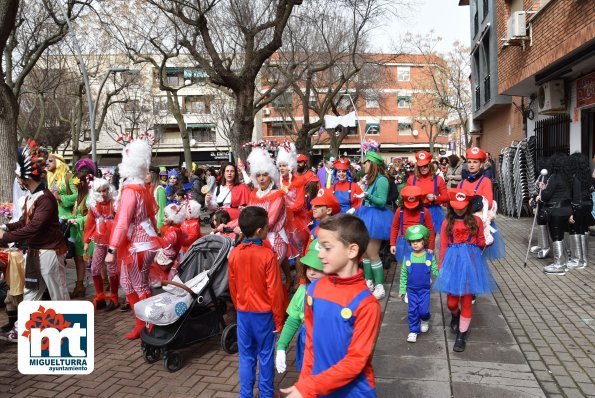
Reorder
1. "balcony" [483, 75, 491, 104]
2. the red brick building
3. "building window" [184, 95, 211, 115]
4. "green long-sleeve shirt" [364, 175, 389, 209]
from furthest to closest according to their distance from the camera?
the red brick building, "building window" [184, 95, 211, 115], "balcony" [483, 75, 491, 104], "green long-sleeve shirt" [364, 175, 389, 209]

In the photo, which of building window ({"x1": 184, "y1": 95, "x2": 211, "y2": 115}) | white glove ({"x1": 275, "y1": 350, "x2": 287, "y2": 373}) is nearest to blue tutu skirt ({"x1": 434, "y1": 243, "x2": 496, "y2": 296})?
white glove ({"x1": 275, "y1": 350, "x2": 287, "y2": 373})

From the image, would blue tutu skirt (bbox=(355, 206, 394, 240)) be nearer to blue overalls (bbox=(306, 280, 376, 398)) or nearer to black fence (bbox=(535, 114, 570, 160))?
blue overalls (bbox=(306, 280, 376, 398))

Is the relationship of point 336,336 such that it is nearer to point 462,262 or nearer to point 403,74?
point 462,262

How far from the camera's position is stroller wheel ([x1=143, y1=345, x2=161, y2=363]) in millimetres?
4719

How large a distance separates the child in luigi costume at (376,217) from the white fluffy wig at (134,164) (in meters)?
2.93

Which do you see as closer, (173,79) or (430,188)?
(430,188)

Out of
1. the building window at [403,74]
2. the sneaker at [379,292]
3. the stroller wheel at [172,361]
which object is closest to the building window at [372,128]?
the building window at [403,74]

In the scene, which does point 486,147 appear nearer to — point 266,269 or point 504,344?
point 504,344

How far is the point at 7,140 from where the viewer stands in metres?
8.97

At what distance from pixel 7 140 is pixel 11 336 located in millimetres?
4832

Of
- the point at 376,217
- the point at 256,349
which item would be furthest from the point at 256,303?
the point at 376,217

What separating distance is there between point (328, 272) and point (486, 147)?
2371 cm

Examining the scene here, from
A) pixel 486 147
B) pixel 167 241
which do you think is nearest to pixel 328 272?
pixel 167 241

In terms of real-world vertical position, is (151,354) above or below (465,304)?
Answer: below
